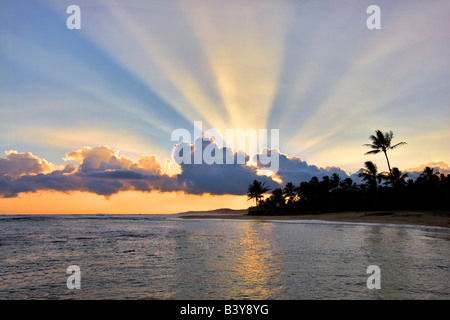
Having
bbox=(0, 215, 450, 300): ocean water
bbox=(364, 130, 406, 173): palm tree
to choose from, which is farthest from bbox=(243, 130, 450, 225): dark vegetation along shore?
bbox=(0, 215, 450, 300): ocean water

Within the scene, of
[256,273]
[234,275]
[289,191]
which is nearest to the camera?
[234,275]

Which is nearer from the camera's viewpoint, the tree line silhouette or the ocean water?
the ocean water

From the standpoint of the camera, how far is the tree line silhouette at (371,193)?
58.5m

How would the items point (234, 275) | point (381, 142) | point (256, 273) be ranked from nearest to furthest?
point (234, 275) < point (256, 273) < point (381, 142)

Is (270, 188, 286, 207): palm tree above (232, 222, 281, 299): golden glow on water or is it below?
below

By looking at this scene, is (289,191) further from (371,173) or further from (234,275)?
(234,275)

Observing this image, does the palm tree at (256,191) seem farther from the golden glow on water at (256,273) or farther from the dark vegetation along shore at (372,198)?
the golden glow on water at (256,273)

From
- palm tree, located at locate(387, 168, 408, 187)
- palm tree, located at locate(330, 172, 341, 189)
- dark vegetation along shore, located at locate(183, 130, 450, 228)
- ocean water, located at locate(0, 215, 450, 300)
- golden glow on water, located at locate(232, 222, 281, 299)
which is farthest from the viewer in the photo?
palm tree, located at locate(330, 172, 341, 189)

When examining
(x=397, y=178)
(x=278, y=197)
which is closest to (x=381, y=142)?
(x=397, y=178)

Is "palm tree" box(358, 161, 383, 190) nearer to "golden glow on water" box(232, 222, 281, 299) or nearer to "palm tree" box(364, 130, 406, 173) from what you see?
"palm tree" box(364, 130, 406, 173)

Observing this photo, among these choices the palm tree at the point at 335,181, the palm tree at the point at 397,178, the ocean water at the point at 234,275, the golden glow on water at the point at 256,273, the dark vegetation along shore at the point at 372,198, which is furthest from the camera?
the palm tree at the point at 335,181

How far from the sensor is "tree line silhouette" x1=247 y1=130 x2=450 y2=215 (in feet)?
192

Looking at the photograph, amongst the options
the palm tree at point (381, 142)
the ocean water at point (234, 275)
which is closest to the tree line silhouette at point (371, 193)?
the palm tree at point (381, 142)

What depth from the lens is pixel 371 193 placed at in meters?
71.4
